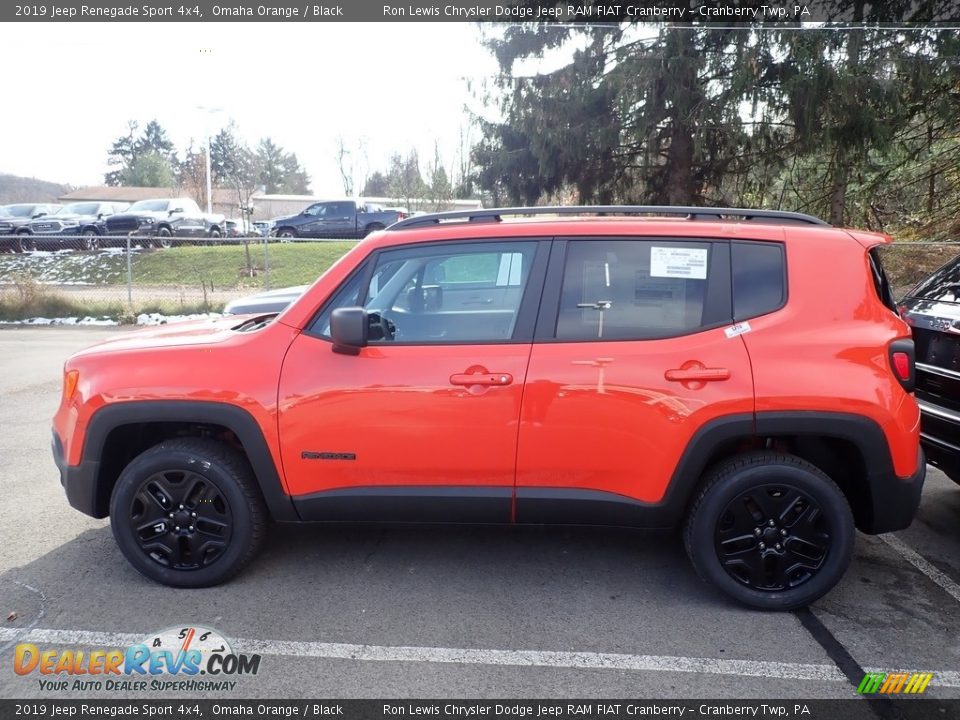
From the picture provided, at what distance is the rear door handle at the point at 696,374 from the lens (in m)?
3.24

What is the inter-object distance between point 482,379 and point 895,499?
1.96m

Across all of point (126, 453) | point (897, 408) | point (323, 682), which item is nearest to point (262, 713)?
point (323, 682)

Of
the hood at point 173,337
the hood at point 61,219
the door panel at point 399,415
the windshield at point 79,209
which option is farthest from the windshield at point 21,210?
the door panel at point 399,415

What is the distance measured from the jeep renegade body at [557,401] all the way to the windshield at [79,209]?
2942 cm

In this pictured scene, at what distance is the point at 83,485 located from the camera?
11.8 ft

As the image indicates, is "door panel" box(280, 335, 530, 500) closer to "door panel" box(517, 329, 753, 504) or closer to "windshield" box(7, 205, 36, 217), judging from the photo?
"door panel" box(517, 329, 753, 504)

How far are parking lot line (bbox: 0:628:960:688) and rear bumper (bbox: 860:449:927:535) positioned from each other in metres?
0.69

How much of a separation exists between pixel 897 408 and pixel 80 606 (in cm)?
388

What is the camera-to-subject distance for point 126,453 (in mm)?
3771

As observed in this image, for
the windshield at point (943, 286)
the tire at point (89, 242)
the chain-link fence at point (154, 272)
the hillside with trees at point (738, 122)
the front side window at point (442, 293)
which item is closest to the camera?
the front side window at point (442, 293)

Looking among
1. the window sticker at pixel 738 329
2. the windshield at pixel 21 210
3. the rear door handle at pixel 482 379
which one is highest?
the windshield at pixel 21 210

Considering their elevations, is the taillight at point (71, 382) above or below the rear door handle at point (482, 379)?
below

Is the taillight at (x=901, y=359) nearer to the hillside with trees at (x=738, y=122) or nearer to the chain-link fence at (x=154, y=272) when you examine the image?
the hillside with trees at (x=738, y=122)

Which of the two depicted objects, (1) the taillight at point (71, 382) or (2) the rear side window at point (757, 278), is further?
(1) the taillight at point (71, 382)
